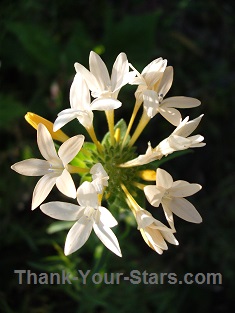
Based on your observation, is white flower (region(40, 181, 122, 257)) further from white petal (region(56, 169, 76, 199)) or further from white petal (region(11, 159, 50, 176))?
white petal (region(11, 159, 50, 176))

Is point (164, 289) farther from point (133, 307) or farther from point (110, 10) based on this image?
point (110, 10)

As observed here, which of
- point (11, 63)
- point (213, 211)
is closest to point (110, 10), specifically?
point (11, 63)

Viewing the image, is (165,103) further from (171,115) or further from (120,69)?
(120,69)

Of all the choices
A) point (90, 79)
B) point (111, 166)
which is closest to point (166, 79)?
point (90, 79)

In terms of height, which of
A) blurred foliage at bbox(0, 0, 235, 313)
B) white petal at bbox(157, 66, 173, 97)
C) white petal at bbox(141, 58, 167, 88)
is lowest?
blurred foliage at bbox(0, 0, 235, 313)

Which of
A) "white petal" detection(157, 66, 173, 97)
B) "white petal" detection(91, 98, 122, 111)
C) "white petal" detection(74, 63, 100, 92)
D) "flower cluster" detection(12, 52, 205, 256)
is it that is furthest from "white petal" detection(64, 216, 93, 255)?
"white petal" detection(157, 66, 173, 97)

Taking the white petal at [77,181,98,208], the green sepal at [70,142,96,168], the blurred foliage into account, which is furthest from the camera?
the blurred foliage
